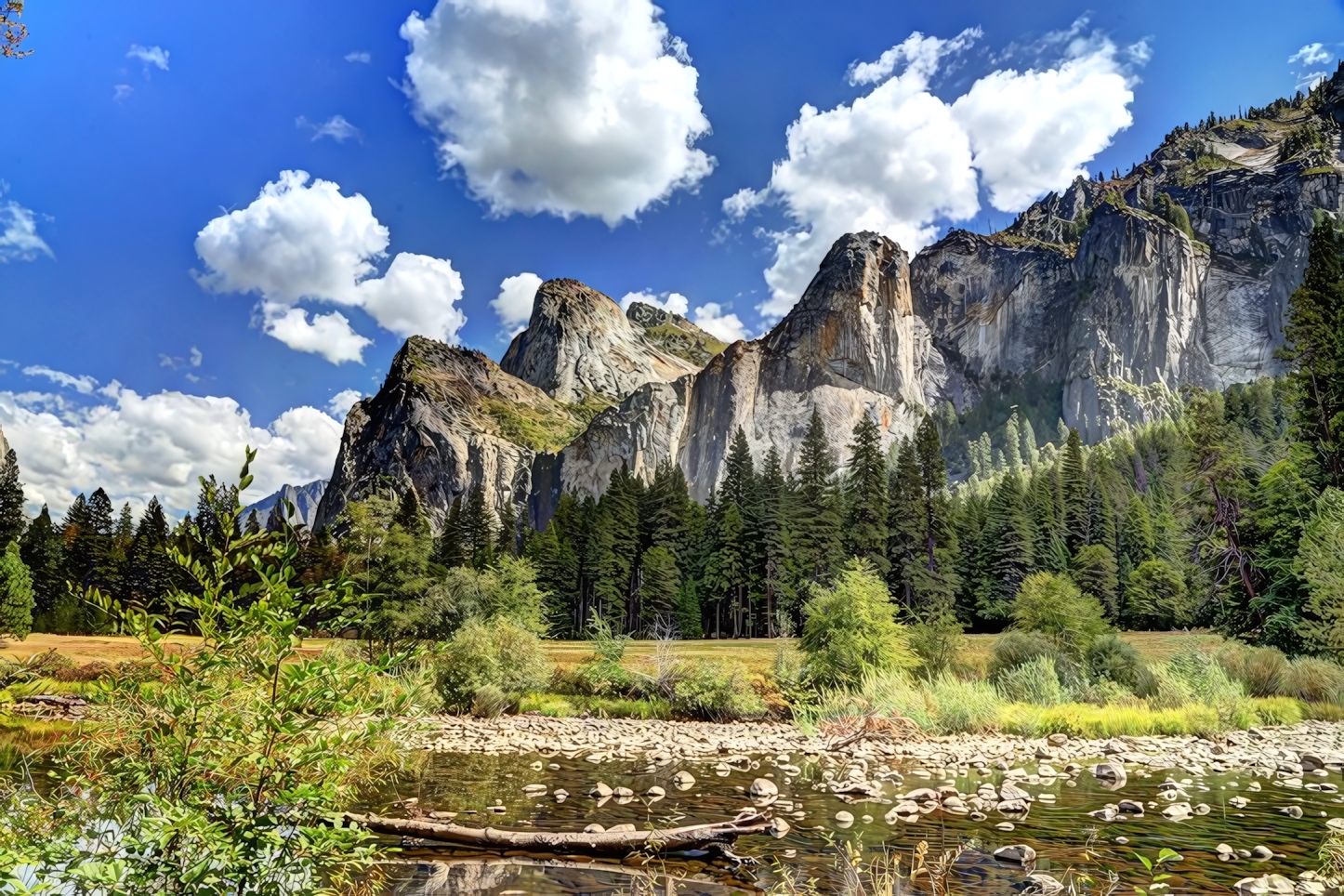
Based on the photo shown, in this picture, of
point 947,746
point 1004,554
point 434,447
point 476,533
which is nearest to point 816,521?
point 1004,554

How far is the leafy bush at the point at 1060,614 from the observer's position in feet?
102

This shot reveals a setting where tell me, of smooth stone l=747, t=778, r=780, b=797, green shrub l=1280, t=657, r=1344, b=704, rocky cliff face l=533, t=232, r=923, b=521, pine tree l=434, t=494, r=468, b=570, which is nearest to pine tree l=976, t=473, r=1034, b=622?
green shrub l=1280, t=657, r=1344, b=704

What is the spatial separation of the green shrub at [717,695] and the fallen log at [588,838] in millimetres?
17840

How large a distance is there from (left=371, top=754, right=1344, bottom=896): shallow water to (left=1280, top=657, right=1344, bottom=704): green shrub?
11.7m

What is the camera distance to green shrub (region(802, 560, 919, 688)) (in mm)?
27969

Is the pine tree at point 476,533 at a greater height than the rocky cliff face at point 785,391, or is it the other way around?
the rocky cliff face at point 785,391

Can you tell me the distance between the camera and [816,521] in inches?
2719

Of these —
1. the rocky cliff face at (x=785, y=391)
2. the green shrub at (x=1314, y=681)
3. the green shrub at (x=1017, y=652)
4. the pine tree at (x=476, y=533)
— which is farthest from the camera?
the rocky cliff face at (x=785, y=391)

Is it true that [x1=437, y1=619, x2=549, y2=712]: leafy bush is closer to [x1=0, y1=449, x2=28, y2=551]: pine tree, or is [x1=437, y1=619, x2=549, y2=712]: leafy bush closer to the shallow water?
the shallow water

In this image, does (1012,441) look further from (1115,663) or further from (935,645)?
(1115,663)

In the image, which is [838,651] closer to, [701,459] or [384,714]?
[384,714]

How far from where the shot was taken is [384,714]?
15.0ft

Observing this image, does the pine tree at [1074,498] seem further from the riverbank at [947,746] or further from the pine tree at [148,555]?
the pine tree at [148,555]

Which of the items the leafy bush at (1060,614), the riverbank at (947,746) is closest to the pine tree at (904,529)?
the leafy bush at (1060,614)
